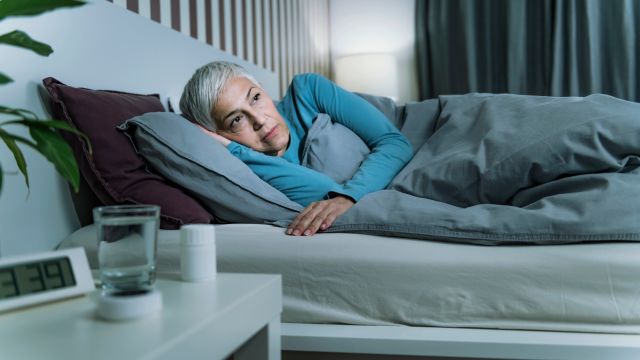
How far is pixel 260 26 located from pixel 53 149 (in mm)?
2222

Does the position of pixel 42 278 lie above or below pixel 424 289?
above

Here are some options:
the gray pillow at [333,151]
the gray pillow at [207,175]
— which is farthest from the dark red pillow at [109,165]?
the gray pillow at [333,151]

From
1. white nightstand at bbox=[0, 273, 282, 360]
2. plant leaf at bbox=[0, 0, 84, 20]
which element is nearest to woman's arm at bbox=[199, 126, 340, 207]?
white nightstand at bbox=[0, 273, 282, 360]

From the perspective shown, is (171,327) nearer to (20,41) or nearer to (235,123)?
(20,41)

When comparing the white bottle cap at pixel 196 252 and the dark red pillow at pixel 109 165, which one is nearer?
the white bottle cap at pixel 196 252

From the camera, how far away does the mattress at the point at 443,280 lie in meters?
0.92

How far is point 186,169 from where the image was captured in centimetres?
124

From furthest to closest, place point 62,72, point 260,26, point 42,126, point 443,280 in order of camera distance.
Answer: point 260,26, point 62,72, point 443,280, point 42,126

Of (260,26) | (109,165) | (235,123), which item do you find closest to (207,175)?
(109,165)

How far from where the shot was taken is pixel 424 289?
38.5 inches

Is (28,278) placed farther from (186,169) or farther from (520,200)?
(520,200)

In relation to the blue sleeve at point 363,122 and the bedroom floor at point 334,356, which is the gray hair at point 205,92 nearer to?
the blue sleeve at point 363,122

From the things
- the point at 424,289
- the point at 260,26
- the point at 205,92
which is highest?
the point at 260,26

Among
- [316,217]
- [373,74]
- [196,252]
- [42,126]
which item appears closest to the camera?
[42,126]
